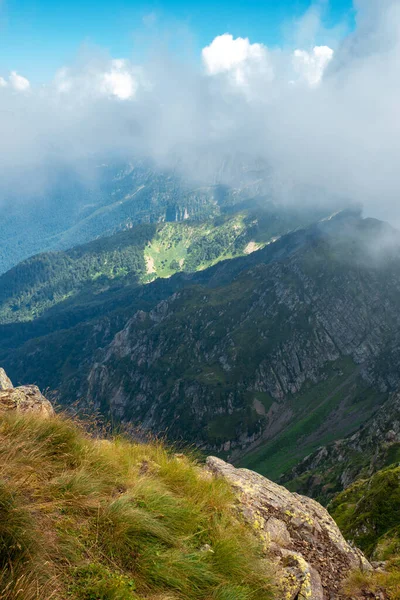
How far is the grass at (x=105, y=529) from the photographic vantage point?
16.2ft

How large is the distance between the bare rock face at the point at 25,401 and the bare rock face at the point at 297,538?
685 cm

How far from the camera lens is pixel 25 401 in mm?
13164

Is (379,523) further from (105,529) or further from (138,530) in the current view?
(105,529)

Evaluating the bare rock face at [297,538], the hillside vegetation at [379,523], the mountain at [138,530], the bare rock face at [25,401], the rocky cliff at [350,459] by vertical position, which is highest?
the bare rock face at [25,401]

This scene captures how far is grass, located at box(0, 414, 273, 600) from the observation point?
4.94 meters

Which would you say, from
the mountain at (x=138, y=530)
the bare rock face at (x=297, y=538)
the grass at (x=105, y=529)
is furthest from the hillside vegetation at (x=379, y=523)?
the grass at (x=105, y=529)

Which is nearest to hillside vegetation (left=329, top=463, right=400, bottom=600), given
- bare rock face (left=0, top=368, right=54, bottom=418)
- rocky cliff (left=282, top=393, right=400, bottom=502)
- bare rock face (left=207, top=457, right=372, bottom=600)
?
bare rock face (left=207, top=457, right=372, bottom=600)

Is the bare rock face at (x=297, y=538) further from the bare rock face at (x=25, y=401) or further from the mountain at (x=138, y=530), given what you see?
the bare rock face at (x=25, y=401)

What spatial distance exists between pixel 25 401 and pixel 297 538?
1068cm

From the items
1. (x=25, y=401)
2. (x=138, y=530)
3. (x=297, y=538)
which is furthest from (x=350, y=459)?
(x=138, y=530)

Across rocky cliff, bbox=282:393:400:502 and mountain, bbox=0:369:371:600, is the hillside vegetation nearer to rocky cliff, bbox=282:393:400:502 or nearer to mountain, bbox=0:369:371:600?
mountain, bbox=0:369:371:600

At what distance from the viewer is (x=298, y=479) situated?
146m

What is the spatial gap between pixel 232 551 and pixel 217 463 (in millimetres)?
6302

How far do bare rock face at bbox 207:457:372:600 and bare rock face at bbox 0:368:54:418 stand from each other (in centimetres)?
685
